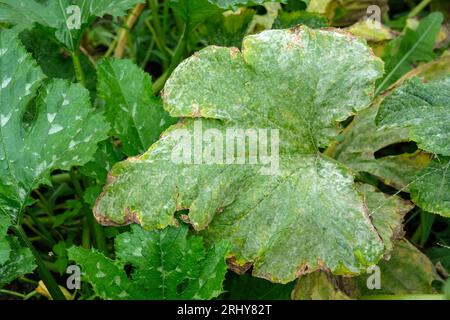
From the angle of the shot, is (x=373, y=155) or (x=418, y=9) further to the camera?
(x=418, y=9)

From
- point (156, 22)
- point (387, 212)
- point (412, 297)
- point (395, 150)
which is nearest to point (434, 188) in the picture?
point (387, 212)

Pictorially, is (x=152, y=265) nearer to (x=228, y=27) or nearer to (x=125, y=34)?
(x=228, y=27)

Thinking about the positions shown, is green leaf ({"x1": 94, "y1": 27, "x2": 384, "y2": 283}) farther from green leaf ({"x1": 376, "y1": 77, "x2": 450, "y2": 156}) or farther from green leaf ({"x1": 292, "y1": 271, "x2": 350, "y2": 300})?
green leaf ({"x1": 292, "y1": 271, "x2": 350, "y2": 300})

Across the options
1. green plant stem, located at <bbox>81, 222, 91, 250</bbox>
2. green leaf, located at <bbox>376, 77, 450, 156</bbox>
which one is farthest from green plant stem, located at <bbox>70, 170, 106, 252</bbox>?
green leaf, located at <bbox>376, 77, 450, 156</bbox>

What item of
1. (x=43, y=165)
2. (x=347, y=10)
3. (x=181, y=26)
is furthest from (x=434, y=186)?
(x=181, y=26)

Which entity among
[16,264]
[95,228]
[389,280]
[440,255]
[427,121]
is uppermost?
[427,121]

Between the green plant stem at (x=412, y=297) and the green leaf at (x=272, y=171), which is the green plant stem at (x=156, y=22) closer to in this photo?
the green leaf at (x=272, y=171)

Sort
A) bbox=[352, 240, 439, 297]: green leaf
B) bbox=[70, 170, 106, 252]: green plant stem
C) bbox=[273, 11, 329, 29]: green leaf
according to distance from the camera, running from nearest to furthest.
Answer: bbox=[352, 240, 439, 297]: green leaf
bbox=[70, 170, 106, 252]: green plant stem
bbox=[273, 11, 329, 29]: green leaf
